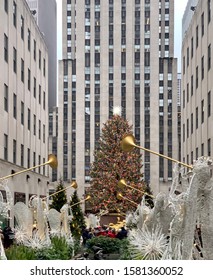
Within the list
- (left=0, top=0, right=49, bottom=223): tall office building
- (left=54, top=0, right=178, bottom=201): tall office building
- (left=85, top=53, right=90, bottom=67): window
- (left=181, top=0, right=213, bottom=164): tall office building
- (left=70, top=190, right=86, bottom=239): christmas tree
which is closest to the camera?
(left=70, top=190, right=86, bottom=239): christmas tree

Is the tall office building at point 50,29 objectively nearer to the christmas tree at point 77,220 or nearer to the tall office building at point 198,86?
the tall office building at point 198,86

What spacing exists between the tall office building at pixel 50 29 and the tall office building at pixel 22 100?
2537 inches

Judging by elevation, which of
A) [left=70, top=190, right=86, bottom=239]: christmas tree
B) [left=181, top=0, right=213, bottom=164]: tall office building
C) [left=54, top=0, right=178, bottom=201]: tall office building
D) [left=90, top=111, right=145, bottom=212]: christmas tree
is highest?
[left=54, top=0, right=178, bottom=201]: tall office building

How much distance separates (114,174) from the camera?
45.8 m

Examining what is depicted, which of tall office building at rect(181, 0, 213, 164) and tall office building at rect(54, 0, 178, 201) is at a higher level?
tall office building at rect(54, 0, 178, 201)

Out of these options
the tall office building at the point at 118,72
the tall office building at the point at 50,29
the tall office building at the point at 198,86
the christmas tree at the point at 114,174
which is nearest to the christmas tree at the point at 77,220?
the christmas tree at the point at 114,174

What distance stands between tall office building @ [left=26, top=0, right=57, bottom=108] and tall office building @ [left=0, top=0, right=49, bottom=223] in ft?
211

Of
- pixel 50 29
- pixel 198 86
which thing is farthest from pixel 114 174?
pixel 50 29

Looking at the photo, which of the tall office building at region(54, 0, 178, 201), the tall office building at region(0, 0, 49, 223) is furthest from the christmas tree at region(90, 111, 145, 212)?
the tall office building at region(54, 0, 178, 201)

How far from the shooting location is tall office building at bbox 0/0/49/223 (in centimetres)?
3284

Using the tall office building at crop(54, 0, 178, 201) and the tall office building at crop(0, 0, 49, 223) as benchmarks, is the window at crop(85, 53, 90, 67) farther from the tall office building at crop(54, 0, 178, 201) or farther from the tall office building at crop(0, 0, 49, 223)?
the tall office building at crop(0, 0, 49, 223)

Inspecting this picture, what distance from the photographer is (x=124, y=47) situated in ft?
277

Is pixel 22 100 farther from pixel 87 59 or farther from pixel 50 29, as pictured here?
pixel 50 29

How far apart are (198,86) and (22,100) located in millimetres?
14984
